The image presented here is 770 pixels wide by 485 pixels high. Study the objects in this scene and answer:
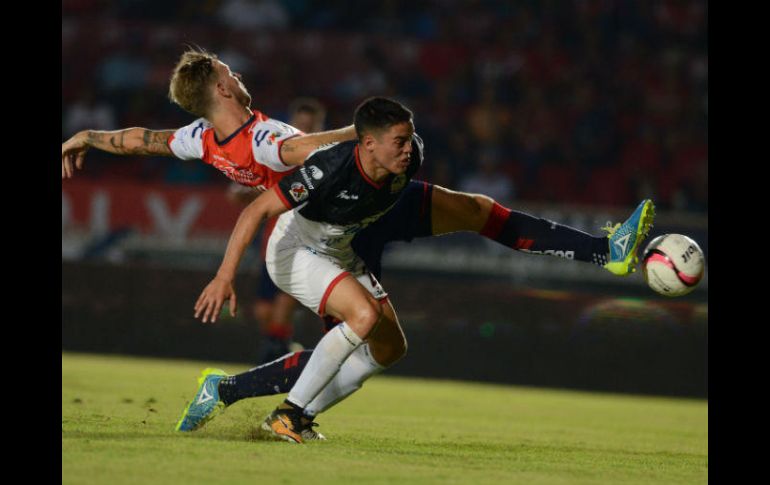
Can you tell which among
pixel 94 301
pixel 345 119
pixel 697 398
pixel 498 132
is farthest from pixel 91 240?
pixel 697 398

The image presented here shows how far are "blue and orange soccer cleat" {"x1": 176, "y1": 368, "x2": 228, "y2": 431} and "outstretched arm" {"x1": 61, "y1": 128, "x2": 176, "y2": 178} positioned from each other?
142 centimetres

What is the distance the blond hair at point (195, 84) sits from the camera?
6895 mm

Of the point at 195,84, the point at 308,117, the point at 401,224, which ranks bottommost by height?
the point at 401,224

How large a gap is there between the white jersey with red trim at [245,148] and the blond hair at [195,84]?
0.13 meters

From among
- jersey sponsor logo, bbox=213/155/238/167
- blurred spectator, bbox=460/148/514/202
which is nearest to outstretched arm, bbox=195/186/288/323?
jersey sponsor logo, bbox=213/155/238/167

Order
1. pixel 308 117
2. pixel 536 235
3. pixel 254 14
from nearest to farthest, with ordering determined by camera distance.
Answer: pixel 536 235, pixel 308 117, pixel 254 14

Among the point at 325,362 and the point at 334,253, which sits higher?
the point at 334,253

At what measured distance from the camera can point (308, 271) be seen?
21.0ft

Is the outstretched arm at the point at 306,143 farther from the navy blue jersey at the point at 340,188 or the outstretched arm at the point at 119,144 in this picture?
the outstretched arm at the point at 119,144

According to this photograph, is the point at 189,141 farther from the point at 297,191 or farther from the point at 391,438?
the point at 391,438

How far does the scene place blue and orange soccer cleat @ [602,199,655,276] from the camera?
665 cm

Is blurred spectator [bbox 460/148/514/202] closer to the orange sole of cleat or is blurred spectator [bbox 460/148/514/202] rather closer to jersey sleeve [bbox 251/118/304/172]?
jersey sleeve [bbox 251/118/304/172]

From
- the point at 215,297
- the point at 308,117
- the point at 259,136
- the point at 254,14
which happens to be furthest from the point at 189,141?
the point at 254,14

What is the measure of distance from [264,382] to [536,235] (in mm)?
1762
